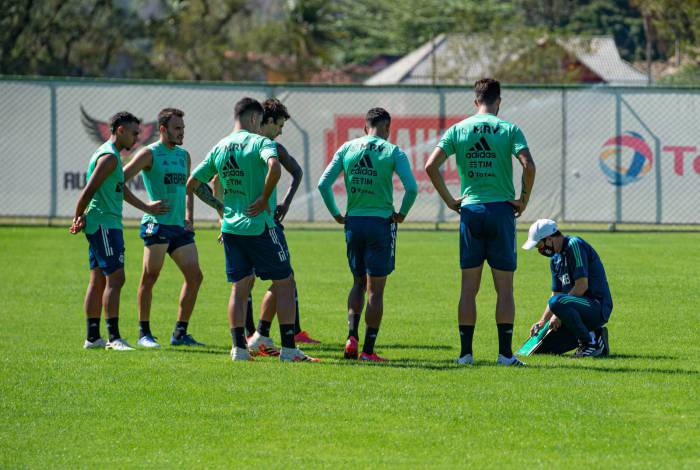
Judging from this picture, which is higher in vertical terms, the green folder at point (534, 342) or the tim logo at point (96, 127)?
the tim logo at point (96, 127)

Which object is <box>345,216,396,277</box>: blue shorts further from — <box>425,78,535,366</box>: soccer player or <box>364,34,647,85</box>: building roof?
<box>364,34,647,85</box>: building roof

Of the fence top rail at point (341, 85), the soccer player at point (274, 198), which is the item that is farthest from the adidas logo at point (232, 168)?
the fence top rail at point (341, 85)

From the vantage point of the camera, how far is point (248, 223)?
30.4ft

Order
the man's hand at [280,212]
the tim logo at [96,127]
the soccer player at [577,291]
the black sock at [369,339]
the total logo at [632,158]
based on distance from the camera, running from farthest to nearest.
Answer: the tim logo at [96,127] → the total logo at [632,158] → the man's hand at [280,212] → the soccer player at [577,291] → the black sock at [369,339]

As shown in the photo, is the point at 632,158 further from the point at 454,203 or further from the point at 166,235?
the point at 454,203

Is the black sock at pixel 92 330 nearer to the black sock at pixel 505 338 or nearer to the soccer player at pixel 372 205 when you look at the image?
the soccer player at pixel 372 205

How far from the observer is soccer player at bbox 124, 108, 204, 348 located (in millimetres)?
10555

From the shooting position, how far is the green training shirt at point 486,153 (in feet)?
29.8

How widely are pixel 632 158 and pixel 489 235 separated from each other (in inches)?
486

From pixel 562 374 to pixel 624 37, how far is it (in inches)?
2368

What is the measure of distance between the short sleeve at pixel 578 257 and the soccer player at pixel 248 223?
2.26m

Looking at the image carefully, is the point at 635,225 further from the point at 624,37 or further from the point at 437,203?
the point at 624,37

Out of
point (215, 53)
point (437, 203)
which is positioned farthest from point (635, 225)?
point (215, 53)

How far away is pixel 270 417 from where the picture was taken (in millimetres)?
7242
